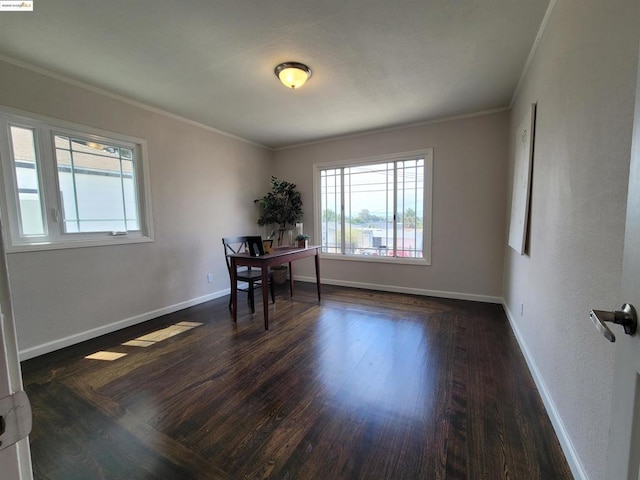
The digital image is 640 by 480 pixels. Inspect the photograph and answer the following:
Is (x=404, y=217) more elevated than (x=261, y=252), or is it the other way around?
(x=404, y=217)

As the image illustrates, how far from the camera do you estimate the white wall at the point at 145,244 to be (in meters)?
2.38

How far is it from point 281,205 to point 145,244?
2.15 meters

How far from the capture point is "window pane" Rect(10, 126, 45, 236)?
2.33 m

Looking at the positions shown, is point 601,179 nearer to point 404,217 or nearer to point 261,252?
point 261,252

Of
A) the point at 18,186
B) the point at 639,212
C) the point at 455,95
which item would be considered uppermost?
the point at 455,95

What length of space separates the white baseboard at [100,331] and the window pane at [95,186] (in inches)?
40.0

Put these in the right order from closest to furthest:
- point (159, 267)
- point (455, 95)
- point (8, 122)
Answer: point (8, 122)
point (455, 95)
point (159, 267)

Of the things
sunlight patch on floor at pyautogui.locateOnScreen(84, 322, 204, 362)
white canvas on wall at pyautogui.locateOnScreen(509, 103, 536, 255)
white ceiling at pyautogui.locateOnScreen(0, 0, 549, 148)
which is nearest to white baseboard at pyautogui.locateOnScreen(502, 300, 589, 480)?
white canvas on wall at pyautogui.locateOnScreen(509, 103, 536, 255)

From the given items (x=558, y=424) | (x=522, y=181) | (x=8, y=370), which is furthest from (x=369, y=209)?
(x=8, y=370)

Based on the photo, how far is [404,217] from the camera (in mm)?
4117

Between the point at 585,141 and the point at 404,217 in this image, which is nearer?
the point at 585,141

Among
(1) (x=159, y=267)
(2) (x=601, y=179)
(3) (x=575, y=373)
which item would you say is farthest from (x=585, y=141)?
(1) (x=159, y=267)

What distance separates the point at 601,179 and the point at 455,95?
2315 millimetres

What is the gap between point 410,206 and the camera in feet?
13.4
